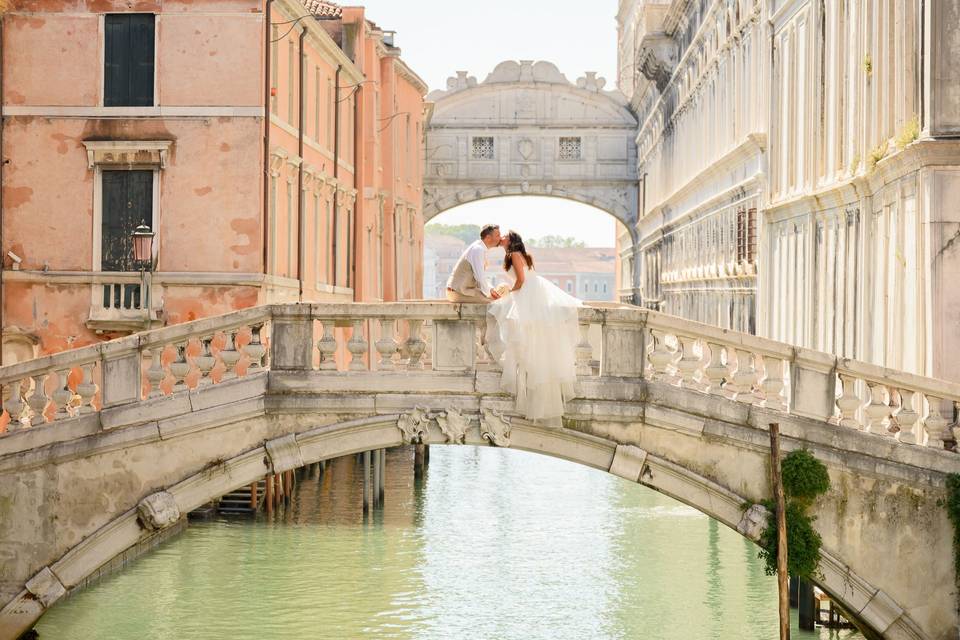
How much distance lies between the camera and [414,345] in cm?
1249

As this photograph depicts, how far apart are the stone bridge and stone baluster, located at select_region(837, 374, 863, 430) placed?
0.9 inches

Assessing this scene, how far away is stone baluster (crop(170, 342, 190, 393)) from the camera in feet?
40.9

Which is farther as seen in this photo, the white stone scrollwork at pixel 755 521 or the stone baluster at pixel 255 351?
the stone baluster at pixel 255 351

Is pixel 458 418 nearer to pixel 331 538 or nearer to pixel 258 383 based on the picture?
pixel 258 383

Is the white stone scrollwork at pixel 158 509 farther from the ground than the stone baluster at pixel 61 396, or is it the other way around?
the stone baluster at pixel 61 396

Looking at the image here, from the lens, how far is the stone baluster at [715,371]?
1226cm

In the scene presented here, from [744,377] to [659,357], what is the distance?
2.25 ft

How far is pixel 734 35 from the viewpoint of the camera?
27.1 metres

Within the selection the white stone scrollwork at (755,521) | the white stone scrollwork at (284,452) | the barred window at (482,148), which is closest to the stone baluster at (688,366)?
the white stone scrollwork at (755,521)

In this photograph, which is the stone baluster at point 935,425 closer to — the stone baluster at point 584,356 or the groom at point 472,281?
the stone baluster at point 584,356

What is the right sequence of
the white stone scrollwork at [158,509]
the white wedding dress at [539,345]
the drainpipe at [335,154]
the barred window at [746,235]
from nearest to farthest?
the white wedding dress at [539,345] → the white stone scrollwork at [158,509] → the barred window at [746,235] → the drainpipe at [335,154]

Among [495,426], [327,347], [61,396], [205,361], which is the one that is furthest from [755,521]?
[61,396]

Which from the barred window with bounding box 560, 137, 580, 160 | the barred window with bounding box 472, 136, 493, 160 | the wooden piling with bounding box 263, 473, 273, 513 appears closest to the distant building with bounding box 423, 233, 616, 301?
the barred window with bounding box 560, 137, 580, 160

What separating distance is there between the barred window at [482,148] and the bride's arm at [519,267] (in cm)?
3910
